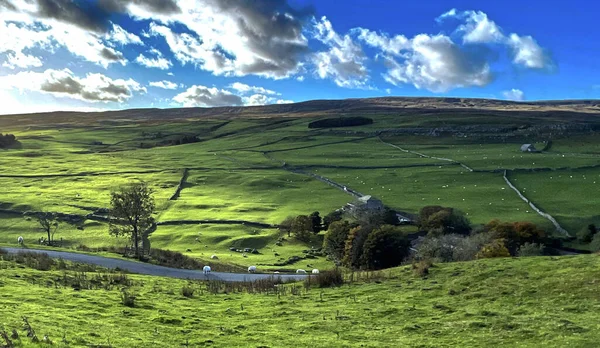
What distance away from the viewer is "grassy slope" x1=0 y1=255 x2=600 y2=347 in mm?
15867

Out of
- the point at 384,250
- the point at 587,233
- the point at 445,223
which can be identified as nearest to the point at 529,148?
the point at 587,233

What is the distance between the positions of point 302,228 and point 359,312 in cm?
5144

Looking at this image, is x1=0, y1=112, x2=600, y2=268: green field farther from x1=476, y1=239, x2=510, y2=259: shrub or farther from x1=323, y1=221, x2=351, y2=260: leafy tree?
x1=476, y1=239, x2=510, y2=259: shrub

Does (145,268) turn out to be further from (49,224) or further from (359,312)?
(49,224)

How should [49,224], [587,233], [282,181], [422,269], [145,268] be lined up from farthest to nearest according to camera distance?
[282,181]
[49,224]
[587,233]
[145,268]
[422,269]

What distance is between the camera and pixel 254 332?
17.4 metres

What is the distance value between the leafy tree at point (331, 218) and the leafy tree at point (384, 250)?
21.5 meters

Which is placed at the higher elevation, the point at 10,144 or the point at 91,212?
the point at 10,144

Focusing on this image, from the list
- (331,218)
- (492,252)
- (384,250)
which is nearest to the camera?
(492,252)

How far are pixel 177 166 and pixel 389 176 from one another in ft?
195

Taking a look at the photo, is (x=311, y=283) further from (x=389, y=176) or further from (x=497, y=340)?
(x=389, y=176)

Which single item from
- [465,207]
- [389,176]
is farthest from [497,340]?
[389,176]

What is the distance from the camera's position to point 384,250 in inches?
2089

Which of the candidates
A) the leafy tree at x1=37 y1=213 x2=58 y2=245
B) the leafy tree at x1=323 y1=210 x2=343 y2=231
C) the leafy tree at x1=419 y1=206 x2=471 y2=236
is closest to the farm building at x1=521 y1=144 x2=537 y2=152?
the leafy tree at x1=419 y1=206 x2=471 y2=236
